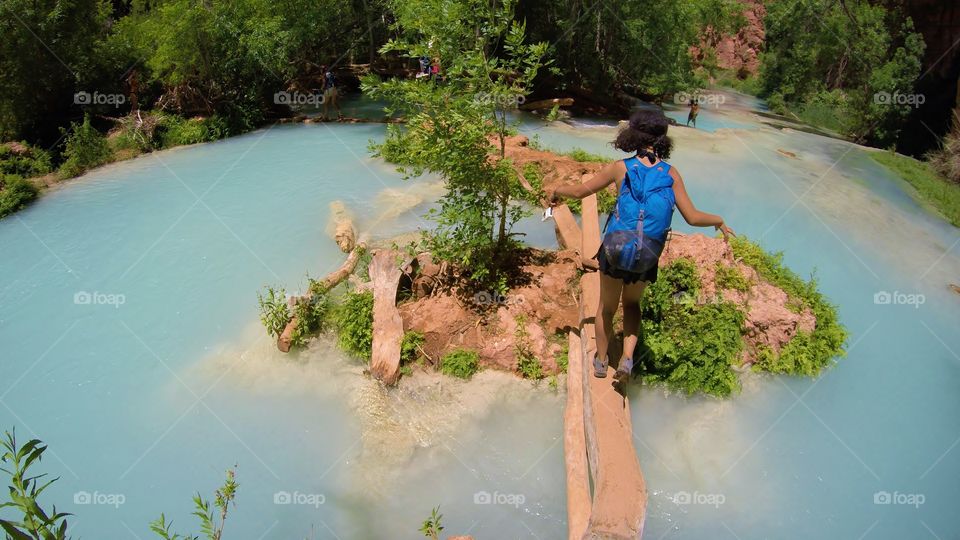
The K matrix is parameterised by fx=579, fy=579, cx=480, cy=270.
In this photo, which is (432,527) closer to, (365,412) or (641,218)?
(365,412)

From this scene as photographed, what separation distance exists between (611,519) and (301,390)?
12.0 ft

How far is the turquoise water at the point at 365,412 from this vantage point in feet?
15.8

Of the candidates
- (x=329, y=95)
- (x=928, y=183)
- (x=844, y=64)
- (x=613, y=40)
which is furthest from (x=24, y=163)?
(x=844, y=64)

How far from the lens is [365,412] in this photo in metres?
5.69

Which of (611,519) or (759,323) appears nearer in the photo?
(611,519)

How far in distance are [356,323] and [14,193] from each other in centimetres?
790

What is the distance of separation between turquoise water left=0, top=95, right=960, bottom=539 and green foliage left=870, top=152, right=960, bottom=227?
2.00 m

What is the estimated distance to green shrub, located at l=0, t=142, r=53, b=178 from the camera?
11.0m

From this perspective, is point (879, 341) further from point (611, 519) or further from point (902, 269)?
point (611, 519)

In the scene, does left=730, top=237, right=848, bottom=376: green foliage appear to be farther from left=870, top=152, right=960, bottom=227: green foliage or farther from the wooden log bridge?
left=870, top=152, right=960, bottom=227: green foliage

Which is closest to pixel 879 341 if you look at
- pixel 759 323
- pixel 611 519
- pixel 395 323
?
pixel 759 323

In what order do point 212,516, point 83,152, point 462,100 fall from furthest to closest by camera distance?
point 83,152 → point 462,100 → point 212,516

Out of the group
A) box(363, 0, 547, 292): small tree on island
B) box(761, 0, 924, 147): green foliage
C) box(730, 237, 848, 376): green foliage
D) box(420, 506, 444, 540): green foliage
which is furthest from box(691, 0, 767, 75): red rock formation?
box(420, 506, 444, 540): green foliage

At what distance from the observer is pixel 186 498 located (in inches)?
195
